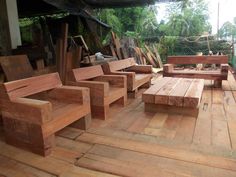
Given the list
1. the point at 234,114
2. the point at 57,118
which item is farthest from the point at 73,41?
the point at 234,114

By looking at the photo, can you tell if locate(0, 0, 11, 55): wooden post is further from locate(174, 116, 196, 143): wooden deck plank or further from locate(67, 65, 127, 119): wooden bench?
locate(174, 116, 196, 143): wooden deck plank

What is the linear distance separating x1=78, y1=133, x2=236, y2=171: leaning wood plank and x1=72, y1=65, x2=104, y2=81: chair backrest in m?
0.92

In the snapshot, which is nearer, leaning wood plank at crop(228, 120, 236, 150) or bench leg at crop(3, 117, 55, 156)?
bench leg at crop(3, 117, 55, 156)

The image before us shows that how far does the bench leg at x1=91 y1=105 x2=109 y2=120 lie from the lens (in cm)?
277

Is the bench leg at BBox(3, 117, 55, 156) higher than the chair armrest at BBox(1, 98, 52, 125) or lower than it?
lower

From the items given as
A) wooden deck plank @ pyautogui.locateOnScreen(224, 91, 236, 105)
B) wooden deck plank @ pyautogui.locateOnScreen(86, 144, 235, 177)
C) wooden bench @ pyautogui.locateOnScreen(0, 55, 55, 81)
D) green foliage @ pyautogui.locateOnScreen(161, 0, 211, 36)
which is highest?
green foliage @ pyautogui.locateOnScreen(161, 0, 211, 36)

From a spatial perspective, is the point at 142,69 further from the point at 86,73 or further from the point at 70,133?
the point at 70,133

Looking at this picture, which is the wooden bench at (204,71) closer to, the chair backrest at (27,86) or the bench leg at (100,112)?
the bench leg at (100,112)

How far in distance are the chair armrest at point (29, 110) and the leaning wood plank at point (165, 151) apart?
0.57 m

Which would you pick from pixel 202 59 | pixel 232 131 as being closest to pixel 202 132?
pixel 232 131

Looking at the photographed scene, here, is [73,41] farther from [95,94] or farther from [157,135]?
[157,135]

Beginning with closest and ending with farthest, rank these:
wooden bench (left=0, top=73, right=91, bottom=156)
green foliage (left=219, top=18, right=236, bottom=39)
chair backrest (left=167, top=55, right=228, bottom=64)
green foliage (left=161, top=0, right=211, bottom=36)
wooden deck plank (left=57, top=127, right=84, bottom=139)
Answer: wooden bench (left=0, top=73, right=91, bottom=156) → wooden deck plank (left=57, top=127, right=84, bottom=139) → chair backrest (left=167, top=55, right=228, bottom=64) → green foliage (left=219, top=18, right=236, bottom=39) → green foliage (left=161, top=0, right=211, bottom=36)

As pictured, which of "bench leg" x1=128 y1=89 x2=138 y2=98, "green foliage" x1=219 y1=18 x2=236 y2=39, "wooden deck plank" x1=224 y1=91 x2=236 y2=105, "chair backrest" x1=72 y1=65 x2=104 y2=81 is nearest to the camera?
"chair backrest" x1=72 y1=65 x2=104 y2=81

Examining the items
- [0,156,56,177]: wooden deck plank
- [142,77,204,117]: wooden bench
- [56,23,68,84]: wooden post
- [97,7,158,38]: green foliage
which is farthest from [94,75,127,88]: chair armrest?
[97,7,158,38]: green foliage
